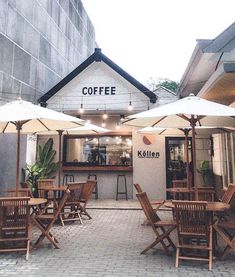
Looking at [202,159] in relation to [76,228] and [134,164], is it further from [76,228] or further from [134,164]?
[76,228]

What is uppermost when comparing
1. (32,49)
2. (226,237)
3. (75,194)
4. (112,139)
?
(32,49)

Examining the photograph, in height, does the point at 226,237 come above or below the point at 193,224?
below

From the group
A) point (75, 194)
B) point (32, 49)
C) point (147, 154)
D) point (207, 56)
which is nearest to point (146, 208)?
point (75, 194)

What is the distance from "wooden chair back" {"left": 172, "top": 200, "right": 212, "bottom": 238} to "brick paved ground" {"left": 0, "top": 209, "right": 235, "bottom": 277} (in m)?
0.49

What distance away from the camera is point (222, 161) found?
9.85 m

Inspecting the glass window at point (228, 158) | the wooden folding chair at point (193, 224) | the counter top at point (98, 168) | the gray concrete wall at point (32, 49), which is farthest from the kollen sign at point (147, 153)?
the wooden folding chair at point (193, 224)

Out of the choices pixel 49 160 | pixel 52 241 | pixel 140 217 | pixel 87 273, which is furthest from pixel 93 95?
pixel 87 273

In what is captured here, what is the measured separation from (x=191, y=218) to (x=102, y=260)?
4.97ft

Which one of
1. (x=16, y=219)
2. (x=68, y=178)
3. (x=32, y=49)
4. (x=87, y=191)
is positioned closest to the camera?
(x=16, y=219)

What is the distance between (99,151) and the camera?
12.4 metres

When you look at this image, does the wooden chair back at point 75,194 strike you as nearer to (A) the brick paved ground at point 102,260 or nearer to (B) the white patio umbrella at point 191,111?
(A) the brick paved ground at point 102,260

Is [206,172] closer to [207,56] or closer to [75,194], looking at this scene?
[207,56]

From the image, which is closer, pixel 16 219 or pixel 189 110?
pixel 189 110

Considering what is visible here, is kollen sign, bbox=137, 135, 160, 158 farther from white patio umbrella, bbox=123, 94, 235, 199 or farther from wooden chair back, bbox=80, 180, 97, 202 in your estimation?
white patio umbrella, bbox=123, 94, 235, 199
